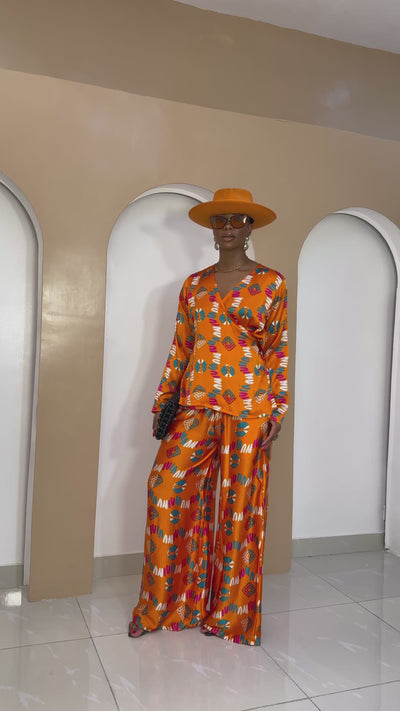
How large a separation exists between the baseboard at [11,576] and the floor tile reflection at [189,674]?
63cm

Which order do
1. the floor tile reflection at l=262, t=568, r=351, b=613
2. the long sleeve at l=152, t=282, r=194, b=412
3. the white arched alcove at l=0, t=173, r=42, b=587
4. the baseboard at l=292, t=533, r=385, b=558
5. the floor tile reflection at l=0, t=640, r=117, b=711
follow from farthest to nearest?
1. the baseboard at l=292, t=533, r=385, b=558
2. the white arched alcove at l=0, t=173, r=42, b=587
3. the floor tile reflection at l=262, t=568, r=351, b=613
4. the long sleeve at l=152, t=282, r=194, b=412
5. the floor tile reflection at l=0, t=640, r=117, b=711

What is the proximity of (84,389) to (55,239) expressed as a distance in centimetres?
64

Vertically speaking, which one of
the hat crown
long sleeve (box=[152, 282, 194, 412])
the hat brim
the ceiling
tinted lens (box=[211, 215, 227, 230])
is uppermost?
the ceiling

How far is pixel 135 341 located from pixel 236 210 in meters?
0.89

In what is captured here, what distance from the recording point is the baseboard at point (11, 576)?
257cm

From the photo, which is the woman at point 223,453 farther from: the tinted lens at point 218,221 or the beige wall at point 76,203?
the beige wall at point 76,203

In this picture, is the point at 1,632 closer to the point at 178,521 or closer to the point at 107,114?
the point at 178,521

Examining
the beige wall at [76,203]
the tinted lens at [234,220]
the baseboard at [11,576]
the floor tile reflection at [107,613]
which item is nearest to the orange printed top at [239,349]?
the tinted lens at [234,220]

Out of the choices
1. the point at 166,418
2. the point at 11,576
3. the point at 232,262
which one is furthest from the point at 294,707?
the point at 232,262

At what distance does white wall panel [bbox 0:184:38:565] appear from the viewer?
8.51ft

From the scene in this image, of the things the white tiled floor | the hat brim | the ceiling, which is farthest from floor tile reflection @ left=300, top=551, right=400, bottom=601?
the ceiling

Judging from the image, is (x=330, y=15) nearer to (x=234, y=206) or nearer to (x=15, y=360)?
(x=234, y=206)

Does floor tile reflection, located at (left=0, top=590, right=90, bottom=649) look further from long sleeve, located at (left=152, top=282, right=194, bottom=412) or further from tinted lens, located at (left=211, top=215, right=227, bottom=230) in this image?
tinted lens, located at (left=211, top=215, right=227, bottom=230)

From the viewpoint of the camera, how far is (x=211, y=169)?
2682 millimetres
